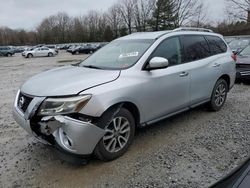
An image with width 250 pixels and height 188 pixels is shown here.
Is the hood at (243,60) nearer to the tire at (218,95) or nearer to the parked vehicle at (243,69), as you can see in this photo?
the parked vehicle at (243,69)

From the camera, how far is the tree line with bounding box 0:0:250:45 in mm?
51125

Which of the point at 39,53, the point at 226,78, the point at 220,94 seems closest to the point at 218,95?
the point at 220,94

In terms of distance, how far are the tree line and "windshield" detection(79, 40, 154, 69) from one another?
3182 centimetres

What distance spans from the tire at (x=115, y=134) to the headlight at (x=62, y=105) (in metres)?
0.33

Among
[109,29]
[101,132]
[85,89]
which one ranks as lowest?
[101,132]

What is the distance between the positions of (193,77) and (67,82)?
2.27m

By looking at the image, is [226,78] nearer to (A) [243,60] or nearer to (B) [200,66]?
(B) [200,66]

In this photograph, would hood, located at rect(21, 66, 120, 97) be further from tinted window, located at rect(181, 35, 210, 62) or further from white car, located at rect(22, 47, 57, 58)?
white car, located at rect(22, 47, 57, 58)

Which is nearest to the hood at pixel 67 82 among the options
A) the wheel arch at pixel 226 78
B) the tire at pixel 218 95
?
the tire at pixel 218 95

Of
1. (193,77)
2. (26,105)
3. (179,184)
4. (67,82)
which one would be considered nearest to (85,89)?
(67,82)

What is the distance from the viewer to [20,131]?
462 cm

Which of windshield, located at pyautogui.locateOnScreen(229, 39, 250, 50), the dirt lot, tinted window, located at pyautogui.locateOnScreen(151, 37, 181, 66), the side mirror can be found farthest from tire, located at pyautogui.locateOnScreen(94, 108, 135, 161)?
windshield, located at pyautogui.locateOnScreen(229, 39, 250, 50)

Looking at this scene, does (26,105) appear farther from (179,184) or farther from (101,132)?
(179,184)

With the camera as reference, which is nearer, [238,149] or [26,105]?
[26,105]
